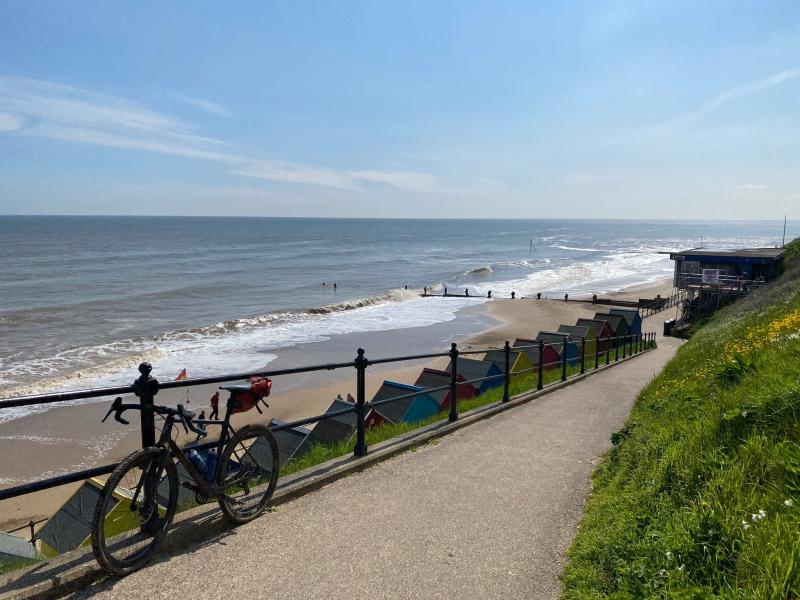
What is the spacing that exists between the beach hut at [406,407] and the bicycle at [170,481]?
19.5 feet

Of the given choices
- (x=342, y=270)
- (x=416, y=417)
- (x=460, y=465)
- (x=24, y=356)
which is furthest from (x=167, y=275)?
(x=460, y=465)

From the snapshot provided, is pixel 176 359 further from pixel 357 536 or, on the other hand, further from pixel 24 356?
pixel 357 536

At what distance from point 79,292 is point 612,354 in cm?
4231

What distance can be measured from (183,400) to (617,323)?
16.6 metres

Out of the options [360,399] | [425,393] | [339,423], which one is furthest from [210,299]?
[360,399]

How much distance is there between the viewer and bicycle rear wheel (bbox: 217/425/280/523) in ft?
13.8

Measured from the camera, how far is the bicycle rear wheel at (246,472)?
13.8 feet

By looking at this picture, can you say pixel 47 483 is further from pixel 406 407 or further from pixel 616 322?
pixel 616 322

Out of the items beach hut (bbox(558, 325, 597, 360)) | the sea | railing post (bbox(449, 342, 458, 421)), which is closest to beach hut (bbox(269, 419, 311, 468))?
railing post (bbox(449, 342, 458, 421))

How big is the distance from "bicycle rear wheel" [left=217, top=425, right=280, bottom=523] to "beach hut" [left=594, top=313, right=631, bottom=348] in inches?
773

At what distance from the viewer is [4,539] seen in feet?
26.3

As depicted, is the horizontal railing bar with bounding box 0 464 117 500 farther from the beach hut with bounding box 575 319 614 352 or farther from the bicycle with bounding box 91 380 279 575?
the beach hut with bounding box 575 319 614 352

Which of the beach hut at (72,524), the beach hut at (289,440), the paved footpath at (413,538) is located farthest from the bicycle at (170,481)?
the beach hut at (289,440)

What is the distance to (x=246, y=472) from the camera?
443 cm
